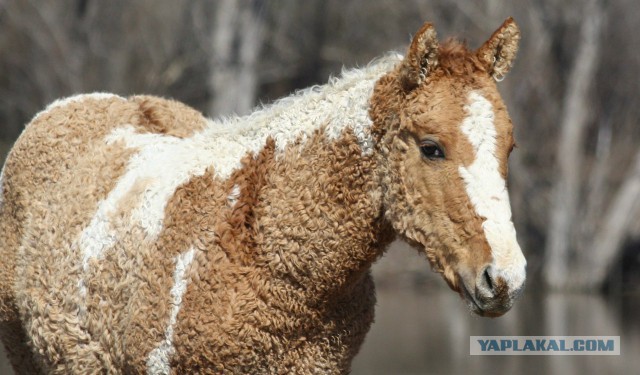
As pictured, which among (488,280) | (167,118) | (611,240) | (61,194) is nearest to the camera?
(488,280)

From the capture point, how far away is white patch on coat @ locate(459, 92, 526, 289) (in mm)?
2904

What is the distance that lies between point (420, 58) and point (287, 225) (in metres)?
0.75

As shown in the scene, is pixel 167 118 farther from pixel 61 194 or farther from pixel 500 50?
pixel 500 50

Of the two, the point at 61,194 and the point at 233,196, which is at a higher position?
the point at 61,194

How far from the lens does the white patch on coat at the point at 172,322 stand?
3516 millimetres

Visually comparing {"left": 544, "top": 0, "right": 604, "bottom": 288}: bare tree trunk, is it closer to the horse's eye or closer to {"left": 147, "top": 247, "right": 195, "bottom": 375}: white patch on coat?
{"left": 147, "top": 247, "right": 195, "bottom": 375}: white patch on coat

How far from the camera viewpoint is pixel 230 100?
1605 centimetres

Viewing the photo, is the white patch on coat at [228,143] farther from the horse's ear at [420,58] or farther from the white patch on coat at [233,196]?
the horse's ear at [420,58]

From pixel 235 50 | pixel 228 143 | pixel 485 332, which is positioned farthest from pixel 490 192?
pixel 235 50

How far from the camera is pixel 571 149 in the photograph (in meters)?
13.9

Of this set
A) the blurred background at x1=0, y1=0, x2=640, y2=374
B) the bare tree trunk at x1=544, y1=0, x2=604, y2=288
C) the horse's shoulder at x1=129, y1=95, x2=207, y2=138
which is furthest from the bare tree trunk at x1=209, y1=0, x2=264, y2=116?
the horse's shoulder at x1=129, y1=95, x2=207, y2=138

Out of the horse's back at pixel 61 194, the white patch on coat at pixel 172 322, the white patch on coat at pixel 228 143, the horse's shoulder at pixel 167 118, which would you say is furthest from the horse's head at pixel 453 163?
the horse's shoulder at pixel 167 118

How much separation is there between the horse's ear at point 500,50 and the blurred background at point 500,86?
5.93 metres

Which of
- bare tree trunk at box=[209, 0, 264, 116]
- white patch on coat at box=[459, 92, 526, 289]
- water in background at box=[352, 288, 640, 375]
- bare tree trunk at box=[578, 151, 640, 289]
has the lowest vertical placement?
white patch on coat at box=[459, 92, 526, 289]
